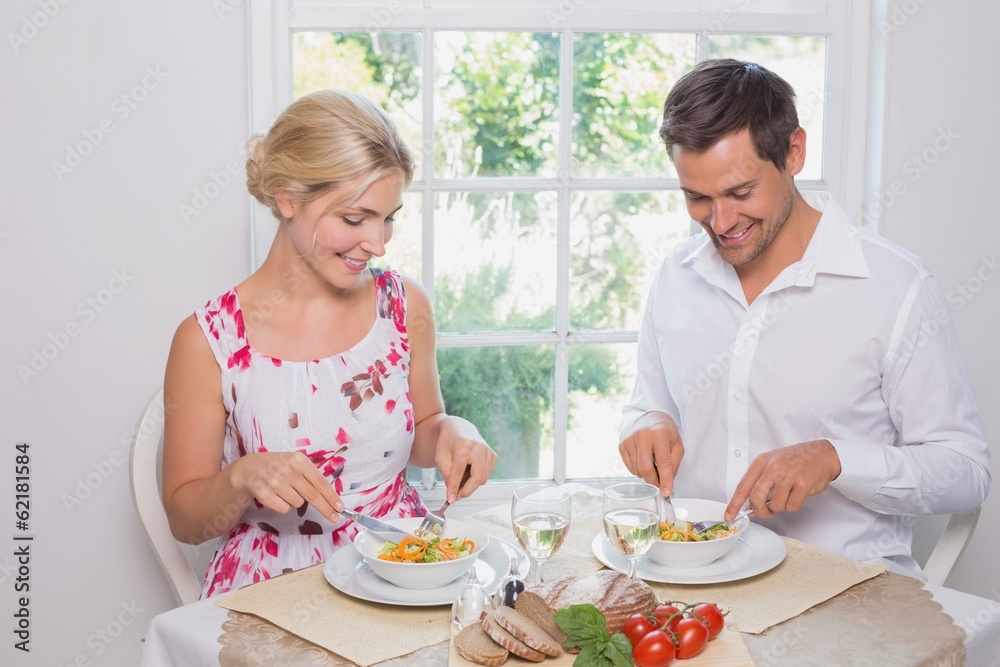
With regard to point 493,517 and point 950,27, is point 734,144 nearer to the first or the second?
point 493,517

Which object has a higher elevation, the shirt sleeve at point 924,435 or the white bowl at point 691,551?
the shirt sleeve at point 924,435

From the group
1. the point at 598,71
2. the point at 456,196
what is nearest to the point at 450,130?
the point at 456,196

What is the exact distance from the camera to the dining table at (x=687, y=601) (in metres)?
1.08

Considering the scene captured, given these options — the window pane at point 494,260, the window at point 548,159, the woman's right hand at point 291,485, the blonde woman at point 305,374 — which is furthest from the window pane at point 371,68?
the woman's right hand at point 291,485

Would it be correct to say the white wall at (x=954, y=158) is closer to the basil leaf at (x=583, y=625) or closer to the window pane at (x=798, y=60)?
the window pane at (x=798, y=60)

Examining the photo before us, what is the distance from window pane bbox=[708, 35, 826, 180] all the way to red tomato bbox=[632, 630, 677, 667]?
1.64 meters

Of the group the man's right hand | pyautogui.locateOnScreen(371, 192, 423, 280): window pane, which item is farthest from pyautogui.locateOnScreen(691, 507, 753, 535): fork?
pyautogui.locateOnScreen(371, 192, 423, 280): window pane

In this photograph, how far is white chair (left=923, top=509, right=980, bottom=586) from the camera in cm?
169

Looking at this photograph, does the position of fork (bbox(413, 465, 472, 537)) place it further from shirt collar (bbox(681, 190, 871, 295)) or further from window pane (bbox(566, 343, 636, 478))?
window pane (bbox(566, 343, 636, 478))

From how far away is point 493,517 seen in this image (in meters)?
1.59

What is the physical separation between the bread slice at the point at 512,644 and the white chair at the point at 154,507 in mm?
982

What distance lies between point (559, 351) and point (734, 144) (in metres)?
0.85

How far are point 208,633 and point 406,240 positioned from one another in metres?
1.30

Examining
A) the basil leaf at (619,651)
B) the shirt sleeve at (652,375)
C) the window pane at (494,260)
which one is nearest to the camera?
the basil leaf at (619,651)
